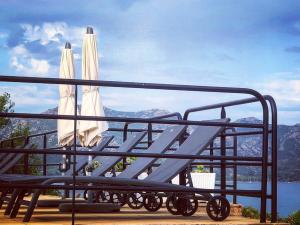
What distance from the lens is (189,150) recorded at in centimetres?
609

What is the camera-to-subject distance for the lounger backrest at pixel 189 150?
5914mm

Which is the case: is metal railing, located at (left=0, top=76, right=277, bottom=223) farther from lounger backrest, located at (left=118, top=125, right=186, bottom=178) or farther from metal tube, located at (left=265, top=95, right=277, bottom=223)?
lounger backrest, located at (left=118, top=125, right=186, bottom=178)

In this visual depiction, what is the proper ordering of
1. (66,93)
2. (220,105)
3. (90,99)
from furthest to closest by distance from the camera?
(66,93), (90,99), (220,105)

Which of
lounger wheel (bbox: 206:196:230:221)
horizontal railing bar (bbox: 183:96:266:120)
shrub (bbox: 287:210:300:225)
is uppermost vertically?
horizontal railing bar (bbox: 183:96:266:120)

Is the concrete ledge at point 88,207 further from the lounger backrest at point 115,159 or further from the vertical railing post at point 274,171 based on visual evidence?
the vertical railing post at point 274,171

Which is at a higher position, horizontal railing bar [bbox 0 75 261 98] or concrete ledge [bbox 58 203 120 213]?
horizontal railing bar [bbox 0 75 261 98]

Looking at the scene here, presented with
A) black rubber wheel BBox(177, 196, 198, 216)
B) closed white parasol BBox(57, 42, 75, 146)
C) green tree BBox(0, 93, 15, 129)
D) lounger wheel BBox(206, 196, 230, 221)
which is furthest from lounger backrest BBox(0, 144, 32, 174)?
green tree BBox(0, 93, 15, 129)

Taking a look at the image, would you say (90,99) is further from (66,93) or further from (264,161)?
(264,161)

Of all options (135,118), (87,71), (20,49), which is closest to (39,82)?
(135,118)

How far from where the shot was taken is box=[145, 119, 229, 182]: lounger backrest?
5.91 meters

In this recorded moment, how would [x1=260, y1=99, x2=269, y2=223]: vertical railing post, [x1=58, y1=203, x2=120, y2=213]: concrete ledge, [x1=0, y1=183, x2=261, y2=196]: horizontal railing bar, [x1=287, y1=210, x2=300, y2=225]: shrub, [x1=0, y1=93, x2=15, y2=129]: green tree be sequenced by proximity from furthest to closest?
[x1=0, y1=93, x2=15, y2=129]: green tree, [x1=287, y1=210, x2=300, y2=225]: shrub, [x1=58, y1=203, x2=120, y2=213]: concrete ledge, [x1=260, y1=99, x2=269, y2=223]: vertical railing post, [x1=0, y1=183, x2=261, y2=196]: horizontal railing bar

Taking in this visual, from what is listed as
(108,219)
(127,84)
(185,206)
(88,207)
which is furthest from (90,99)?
(127,84)

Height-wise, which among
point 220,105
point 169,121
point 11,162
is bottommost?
point 11,162

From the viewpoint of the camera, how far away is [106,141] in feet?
31.4
